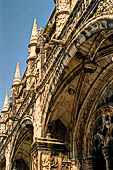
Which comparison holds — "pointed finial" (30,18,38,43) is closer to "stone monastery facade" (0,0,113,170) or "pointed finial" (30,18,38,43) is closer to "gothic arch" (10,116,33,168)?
"gothic arch" (10,116,33,168)

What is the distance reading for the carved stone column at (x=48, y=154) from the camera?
9.86 meters

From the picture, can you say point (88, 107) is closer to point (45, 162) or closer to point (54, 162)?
point (54, 162)

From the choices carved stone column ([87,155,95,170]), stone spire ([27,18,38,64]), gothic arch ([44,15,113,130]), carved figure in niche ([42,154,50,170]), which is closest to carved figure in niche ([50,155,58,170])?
carved figure in niche ([42,154,50,170])

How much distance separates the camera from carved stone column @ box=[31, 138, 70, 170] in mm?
9855

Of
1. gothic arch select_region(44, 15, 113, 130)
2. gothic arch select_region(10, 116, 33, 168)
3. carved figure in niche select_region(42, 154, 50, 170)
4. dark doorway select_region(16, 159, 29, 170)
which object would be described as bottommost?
carved figure in niche select_region(42, 154, 50, 170)

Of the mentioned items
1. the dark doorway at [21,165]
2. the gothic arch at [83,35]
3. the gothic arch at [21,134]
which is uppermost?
the gothic arch at [83,35]

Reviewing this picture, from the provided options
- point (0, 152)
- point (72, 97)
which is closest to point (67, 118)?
point (72, 97)

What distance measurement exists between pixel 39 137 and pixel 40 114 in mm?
740

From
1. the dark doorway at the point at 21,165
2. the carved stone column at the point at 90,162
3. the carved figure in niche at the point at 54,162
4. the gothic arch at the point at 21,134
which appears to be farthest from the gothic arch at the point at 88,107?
the dark doorway at the point at 21,165

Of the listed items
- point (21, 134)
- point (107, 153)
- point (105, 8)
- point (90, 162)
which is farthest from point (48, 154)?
point (105, 8)

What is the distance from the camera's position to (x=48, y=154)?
1002cm

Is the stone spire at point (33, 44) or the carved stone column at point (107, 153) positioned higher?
the stone spire at point (33, 44)

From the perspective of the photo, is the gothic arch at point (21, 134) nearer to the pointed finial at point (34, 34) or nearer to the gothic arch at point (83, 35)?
the gothic arch at point (83, 35)

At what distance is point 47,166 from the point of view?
9844mm
